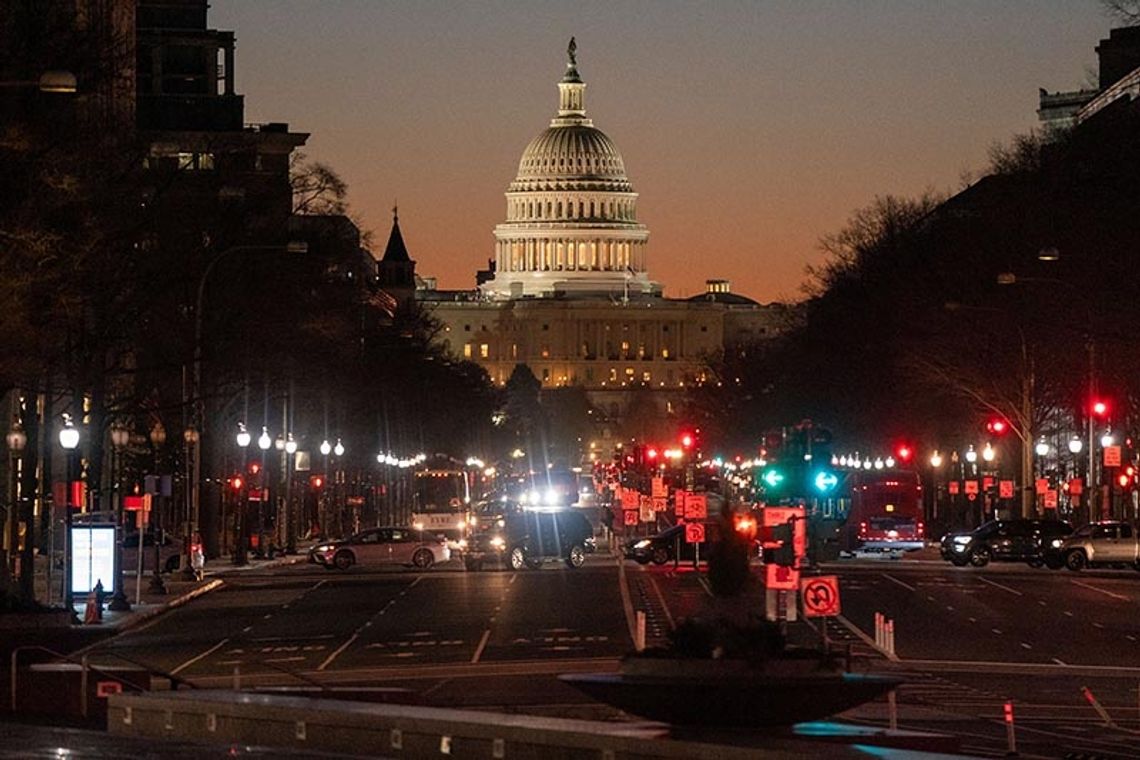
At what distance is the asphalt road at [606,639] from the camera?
3644 centimetres

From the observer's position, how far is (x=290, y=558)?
9856 centimetres

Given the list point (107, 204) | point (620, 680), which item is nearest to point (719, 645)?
point (620, 680)

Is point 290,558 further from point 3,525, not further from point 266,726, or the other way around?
point 266,726

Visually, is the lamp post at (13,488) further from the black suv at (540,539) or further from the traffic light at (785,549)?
the traffic light at (785,549)

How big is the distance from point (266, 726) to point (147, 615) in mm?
32861

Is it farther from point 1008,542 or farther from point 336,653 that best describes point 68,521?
point 1008,542

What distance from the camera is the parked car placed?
88.9 meters

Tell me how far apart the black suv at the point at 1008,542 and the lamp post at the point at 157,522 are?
24.6 meters

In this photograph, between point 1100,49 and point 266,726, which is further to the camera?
point 1100,49

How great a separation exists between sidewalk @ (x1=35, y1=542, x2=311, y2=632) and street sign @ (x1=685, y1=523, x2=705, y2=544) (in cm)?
1300

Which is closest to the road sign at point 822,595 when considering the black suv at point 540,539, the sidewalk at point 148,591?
the sidewalk at point 148,591

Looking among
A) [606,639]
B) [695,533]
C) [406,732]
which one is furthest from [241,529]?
[406,732]

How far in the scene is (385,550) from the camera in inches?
3543

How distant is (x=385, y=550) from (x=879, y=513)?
22453 millimetres
